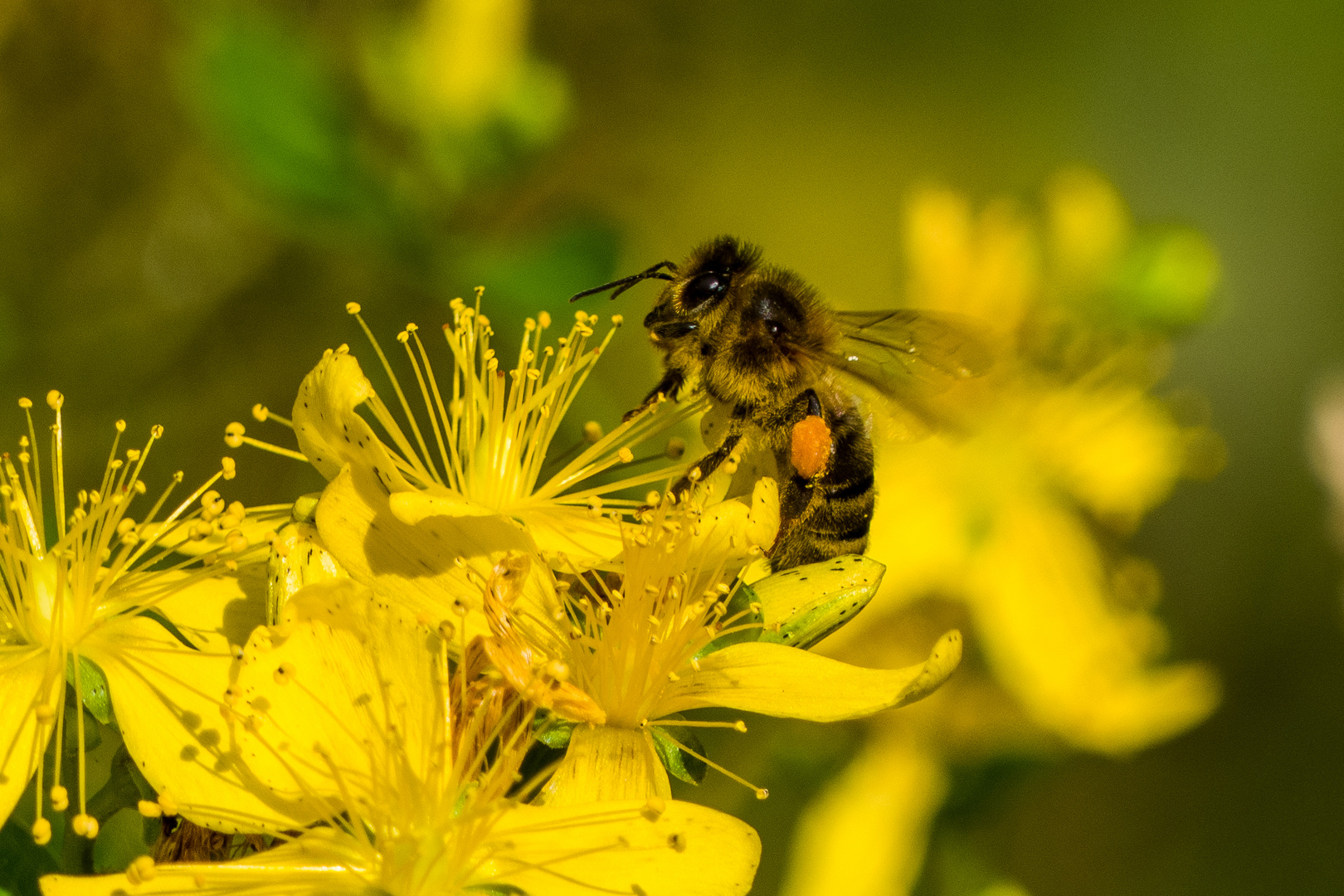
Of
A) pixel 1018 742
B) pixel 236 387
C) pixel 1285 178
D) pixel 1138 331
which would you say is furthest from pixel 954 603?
pixel 1285 178

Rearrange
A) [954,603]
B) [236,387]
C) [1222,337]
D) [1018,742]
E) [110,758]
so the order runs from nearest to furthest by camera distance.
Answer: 1. [110,758]
2. [1018,742]
3. [954,603]
4. [236,387]
5. [1222,337]

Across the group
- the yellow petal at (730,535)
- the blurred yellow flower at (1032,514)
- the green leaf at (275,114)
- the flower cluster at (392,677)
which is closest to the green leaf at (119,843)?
the flower cluster at (392,677)

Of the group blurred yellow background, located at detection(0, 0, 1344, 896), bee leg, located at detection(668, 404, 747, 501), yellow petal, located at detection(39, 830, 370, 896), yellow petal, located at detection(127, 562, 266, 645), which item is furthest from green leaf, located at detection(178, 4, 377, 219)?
yellow petal, located at detection(39, 830, 370, 896)

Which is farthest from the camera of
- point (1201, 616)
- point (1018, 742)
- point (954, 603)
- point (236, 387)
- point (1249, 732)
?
point (1201, 616)

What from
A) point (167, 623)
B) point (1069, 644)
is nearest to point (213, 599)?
point (167, 623)

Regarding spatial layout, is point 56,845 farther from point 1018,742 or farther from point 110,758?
point 1018,742

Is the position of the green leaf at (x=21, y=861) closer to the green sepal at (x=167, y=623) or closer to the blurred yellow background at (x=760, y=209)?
the green sepal at (x=167, y=623)
